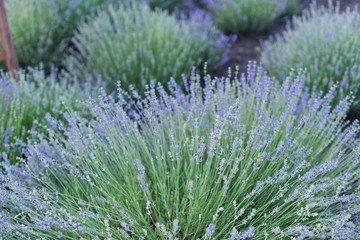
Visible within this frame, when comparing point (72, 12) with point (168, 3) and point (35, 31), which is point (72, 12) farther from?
point (168, 3)

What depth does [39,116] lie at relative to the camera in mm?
3189

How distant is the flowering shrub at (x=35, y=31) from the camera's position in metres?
4.62

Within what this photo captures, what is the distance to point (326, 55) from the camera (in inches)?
→ 147

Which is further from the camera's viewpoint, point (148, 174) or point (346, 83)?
point (346, 83)

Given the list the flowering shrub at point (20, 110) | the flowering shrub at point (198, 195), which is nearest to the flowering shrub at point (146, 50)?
the flowering shrub at point (20, 110)

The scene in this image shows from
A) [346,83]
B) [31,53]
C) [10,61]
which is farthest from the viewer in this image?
[31,53]

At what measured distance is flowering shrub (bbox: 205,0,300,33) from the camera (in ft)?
17.4

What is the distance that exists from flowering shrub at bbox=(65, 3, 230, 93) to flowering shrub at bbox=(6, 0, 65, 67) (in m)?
A: 0.48

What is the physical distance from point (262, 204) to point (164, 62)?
2.17 metres

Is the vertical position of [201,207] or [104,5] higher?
[104,5]

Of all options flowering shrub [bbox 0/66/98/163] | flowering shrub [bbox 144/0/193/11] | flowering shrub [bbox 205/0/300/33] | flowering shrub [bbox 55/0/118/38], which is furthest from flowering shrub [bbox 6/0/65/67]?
flowering shrub [bbox 205/0/300/33]

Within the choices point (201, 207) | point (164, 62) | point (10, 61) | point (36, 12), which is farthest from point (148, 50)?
point (201, 207)

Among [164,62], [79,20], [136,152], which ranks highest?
[79,20]

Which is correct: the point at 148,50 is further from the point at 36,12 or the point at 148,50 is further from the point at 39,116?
the point at 36,12
